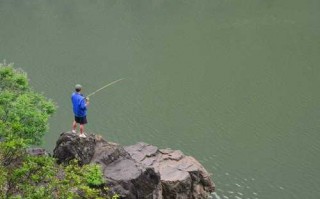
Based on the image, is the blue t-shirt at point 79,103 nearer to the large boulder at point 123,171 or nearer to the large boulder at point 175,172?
the large boulder at point 123,171

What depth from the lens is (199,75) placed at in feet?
101

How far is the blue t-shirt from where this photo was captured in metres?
13.8

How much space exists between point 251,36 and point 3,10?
989 inches

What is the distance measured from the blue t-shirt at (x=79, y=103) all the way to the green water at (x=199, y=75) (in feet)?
25.1

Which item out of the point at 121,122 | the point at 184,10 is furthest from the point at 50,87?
the point at 184,10

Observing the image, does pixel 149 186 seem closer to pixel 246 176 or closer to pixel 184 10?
pixel 246 176

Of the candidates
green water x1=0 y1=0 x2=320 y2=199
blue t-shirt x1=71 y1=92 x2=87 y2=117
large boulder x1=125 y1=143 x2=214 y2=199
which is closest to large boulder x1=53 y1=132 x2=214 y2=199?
large boulder x1=125 y1=143 x2=214 y2=199

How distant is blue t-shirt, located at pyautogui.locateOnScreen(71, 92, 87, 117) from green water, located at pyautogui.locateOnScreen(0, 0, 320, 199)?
7.66m

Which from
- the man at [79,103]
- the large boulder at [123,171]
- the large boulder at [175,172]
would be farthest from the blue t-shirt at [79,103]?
the large boulder at [175,172]

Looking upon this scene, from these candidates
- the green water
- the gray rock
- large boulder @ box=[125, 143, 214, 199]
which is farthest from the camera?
the green water

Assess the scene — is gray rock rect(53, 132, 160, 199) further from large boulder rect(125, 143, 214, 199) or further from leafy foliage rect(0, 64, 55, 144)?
large boulder rect(125, 143, 214, 199)

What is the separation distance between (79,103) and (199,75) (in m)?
17.6

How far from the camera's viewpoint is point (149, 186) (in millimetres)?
14867

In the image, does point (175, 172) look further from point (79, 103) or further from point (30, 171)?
point (30, 171)
